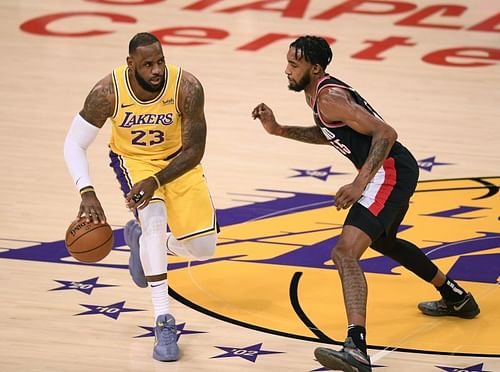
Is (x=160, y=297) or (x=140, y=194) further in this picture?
(x=160, y=297)

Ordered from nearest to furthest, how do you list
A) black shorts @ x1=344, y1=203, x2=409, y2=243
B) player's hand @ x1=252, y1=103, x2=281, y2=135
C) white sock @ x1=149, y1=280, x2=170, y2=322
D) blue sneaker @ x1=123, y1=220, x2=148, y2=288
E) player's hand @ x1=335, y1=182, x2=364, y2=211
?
player's hand @ x1=335, y1=182, x2=364, y2=211, black shorts @ x1=344, y1=203, x2=409, y2=243, white sock @ x1=149, y1=280, x2=170, y2=322, player's hand @ x1=252, y1=103, x2=281, y2=135, blue sneaker @ x1=123, y1=220, x2=148, y2=288

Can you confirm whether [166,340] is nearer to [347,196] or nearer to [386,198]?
[347,196]

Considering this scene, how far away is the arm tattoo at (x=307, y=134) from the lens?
21.9 feet

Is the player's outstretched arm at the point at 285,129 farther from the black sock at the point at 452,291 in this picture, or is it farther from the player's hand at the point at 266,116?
the black sock at the point at 452,291

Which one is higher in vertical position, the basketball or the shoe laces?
the basketball

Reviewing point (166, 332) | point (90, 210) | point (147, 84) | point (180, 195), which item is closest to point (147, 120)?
point (147, 84)

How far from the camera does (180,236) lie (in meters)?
6.71

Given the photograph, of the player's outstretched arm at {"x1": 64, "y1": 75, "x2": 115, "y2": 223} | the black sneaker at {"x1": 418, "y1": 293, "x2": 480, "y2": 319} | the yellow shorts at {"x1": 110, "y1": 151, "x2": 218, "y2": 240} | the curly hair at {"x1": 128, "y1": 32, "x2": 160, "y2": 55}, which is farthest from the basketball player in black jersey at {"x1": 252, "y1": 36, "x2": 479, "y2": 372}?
the player's outstretched arm at {"x1": 64, "y1": 75, "x2": 115, "y2": 223}

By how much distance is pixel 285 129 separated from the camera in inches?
264

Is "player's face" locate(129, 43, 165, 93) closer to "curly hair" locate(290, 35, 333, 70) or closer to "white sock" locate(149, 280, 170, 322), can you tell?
→ "curly hair" locate(290, 35, 333, 70)

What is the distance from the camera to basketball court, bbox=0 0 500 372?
6488 mm

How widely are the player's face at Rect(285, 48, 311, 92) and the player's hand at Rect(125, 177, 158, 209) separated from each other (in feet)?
3.01

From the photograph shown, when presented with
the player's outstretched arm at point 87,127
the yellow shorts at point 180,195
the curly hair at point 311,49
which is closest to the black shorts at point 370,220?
the curly hair at point 311,49

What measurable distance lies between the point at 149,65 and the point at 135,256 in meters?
1.18
